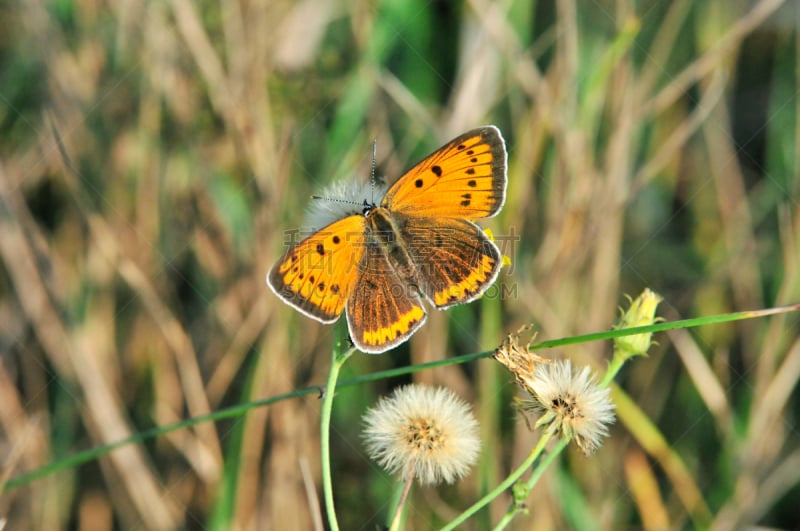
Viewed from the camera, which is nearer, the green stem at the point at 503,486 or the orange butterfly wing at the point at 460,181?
the green stem at the point at 503,486

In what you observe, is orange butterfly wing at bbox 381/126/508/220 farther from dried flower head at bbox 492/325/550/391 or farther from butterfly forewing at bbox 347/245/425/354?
dried flower head at bbox 492/325/550/391

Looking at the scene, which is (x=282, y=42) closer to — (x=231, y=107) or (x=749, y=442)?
(x=231, y=107)

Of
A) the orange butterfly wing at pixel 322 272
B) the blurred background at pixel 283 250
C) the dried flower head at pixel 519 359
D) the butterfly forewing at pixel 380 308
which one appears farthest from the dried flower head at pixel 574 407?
the blurred background at pixel 283 250

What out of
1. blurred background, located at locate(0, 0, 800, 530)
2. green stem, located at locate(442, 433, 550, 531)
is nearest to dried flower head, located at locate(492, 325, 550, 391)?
green stem, located at locate(442, 433, 550, 531)

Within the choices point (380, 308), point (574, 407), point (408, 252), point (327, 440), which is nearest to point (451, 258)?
point (408, 252)

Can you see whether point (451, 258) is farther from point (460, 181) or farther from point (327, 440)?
point (327, 440)

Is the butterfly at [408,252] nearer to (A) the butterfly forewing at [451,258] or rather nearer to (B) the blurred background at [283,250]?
(A) the butterfly forewing at [451,258]
